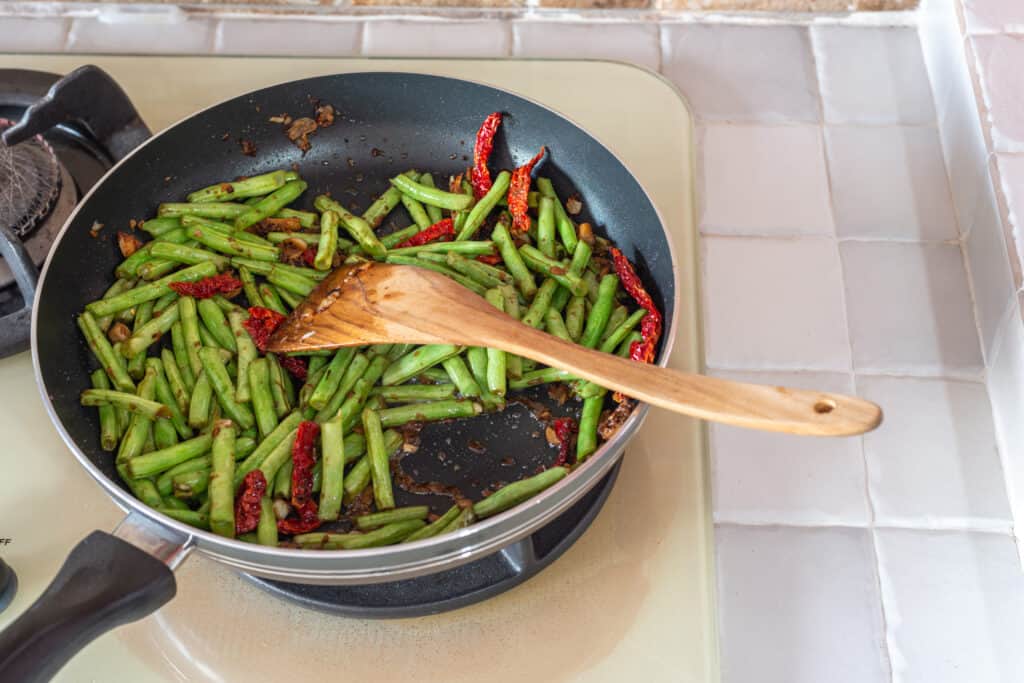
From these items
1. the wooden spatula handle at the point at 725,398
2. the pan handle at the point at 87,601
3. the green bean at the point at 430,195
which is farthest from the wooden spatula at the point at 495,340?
the pan handle at the point at 87,601

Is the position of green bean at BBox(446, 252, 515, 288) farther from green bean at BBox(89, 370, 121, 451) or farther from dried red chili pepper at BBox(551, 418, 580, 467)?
green bean at BBox(89, 370, 121, 451)

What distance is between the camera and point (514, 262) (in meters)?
1.31

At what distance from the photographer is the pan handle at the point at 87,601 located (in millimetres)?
813

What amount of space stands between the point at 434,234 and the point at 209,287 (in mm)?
329

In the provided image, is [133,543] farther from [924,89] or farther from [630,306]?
[924,89]

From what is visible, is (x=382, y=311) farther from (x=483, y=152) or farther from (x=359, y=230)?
(x=483, y=152)

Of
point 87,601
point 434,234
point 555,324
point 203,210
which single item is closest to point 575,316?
point 555,324

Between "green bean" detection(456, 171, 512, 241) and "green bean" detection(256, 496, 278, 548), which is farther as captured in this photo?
"green bean" detection(456, 171, 512, 241)

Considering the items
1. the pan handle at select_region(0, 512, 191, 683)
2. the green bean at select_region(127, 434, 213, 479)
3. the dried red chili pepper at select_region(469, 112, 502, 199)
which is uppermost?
the dried red chili pepper at select_region(469, 112, 502, 199)

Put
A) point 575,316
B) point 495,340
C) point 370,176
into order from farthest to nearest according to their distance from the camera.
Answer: point 370,176, point 575,316, point 495,340

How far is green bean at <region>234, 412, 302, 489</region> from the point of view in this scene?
1.14 metres

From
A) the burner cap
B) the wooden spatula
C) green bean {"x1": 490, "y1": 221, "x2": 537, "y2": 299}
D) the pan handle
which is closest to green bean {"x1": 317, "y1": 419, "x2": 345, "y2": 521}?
the wooden spatula

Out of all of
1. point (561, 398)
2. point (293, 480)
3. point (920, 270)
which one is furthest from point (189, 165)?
point (920, 270)

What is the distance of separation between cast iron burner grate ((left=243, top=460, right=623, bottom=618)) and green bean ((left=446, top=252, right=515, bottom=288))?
0.36 meters
